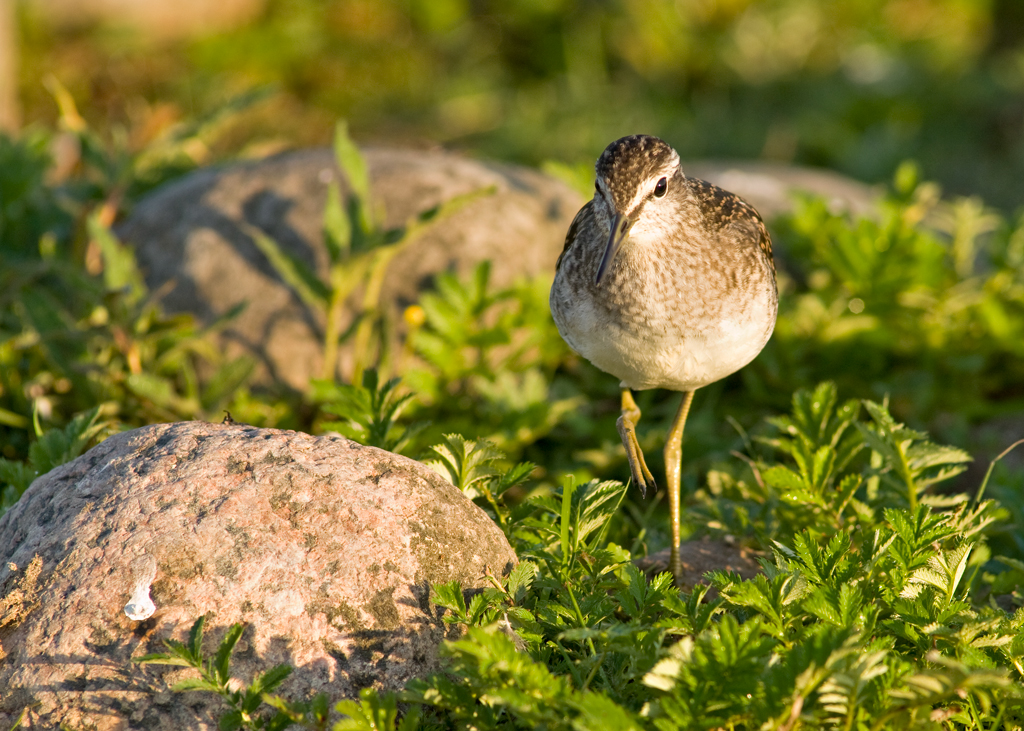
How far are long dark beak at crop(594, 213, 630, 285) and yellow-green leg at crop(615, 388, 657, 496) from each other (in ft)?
2.99

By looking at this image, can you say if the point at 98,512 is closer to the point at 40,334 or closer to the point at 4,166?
the point at 40,334

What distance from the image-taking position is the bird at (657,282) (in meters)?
3.49

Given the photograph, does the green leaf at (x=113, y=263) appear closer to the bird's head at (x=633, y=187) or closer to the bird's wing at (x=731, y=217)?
the bird's head at (x=633, y=187)

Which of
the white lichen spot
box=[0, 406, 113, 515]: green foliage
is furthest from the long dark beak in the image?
box=[0, 406, 113, 515]: green foliage

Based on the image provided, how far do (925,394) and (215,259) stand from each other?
4474 millimetres

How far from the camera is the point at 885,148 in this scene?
9.48 meters

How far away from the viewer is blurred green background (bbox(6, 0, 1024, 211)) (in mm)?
10148

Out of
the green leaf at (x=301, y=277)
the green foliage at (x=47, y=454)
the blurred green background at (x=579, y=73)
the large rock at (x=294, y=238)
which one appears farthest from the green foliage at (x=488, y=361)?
the blurred green background at (x=579, y=73)

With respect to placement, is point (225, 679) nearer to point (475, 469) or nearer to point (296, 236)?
point (475, 469)

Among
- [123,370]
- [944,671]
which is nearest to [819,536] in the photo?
[944,671]

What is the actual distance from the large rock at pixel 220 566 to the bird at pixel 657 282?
882mm

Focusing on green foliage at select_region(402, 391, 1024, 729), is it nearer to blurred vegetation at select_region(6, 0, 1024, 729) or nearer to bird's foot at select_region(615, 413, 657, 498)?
blurred vegetation at select_region(6, 0, 1024, 729)

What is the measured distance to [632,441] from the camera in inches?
161

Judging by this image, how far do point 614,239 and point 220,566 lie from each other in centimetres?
179
